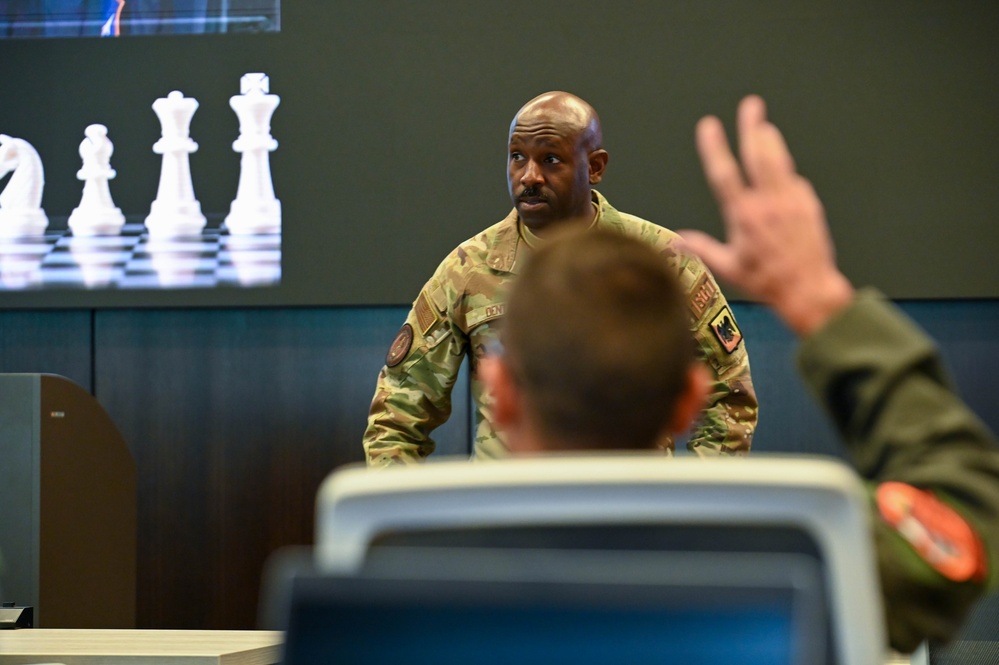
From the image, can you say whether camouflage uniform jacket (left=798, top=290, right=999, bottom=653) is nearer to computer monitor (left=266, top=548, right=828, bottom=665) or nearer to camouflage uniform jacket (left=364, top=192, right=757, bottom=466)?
computer monitor (left=266, top=548, right=828, bottom=665)

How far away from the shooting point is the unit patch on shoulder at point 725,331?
264 cm

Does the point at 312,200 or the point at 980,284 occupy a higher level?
the point at 312,200

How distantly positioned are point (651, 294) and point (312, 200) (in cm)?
328

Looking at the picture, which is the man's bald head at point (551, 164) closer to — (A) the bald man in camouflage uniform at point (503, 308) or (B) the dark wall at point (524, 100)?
(A) the bald man in camouflage uniform at point (503, 308)

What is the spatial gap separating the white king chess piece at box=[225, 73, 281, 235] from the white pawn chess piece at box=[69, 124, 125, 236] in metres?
0.39

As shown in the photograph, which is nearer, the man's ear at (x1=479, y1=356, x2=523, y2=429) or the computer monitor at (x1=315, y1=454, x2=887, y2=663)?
the computer monitor at (x1=315, y1=454, x2=887, y2=663)

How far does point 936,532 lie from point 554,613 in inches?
13.0

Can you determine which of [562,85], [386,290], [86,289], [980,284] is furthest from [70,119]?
[980,284]

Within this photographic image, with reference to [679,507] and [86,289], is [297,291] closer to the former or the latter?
[86,289]

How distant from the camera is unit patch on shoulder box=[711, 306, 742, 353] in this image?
2.64 metres

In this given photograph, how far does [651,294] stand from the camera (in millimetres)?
767

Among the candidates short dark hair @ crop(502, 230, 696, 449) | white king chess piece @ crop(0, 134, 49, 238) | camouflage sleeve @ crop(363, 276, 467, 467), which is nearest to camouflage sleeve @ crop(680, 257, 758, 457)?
camouflage sleeve @ crop(363, 276, 467, 467)

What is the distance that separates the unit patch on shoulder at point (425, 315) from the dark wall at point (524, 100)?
3.75ft

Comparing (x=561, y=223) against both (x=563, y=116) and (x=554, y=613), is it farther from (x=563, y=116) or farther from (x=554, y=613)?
(x=554, y=613)
